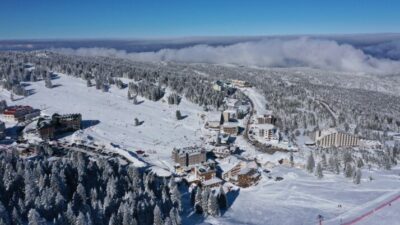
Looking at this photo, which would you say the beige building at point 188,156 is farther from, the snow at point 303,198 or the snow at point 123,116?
the snow at point 303,198

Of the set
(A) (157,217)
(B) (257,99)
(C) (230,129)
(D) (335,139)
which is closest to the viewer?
(A) (157,217)

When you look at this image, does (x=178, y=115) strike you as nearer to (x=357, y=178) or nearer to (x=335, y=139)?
(x=335, y=139)

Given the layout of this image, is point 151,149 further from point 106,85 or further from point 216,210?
point 106,85

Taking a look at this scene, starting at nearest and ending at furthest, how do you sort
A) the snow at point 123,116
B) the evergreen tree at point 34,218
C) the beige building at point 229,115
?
1. the evergreen tree at point 34,218
2. the snow at point 123,116
3. the beige building at point 229,115

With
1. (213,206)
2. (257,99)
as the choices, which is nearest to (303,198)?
(213,206)

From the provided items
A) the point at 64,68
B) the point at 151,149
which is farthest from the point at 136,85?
the point at 151,149

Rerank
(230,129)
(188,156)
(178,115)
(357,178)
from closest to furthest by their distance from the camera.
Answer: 1. (357,178)
2. (188,156)
3. (230,129)
4. (178,115)

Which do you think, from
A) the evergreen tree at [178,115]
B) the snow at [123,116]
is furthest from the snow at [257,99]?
the evergreen tree at [178,115]

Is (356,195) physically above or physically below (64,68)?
below
